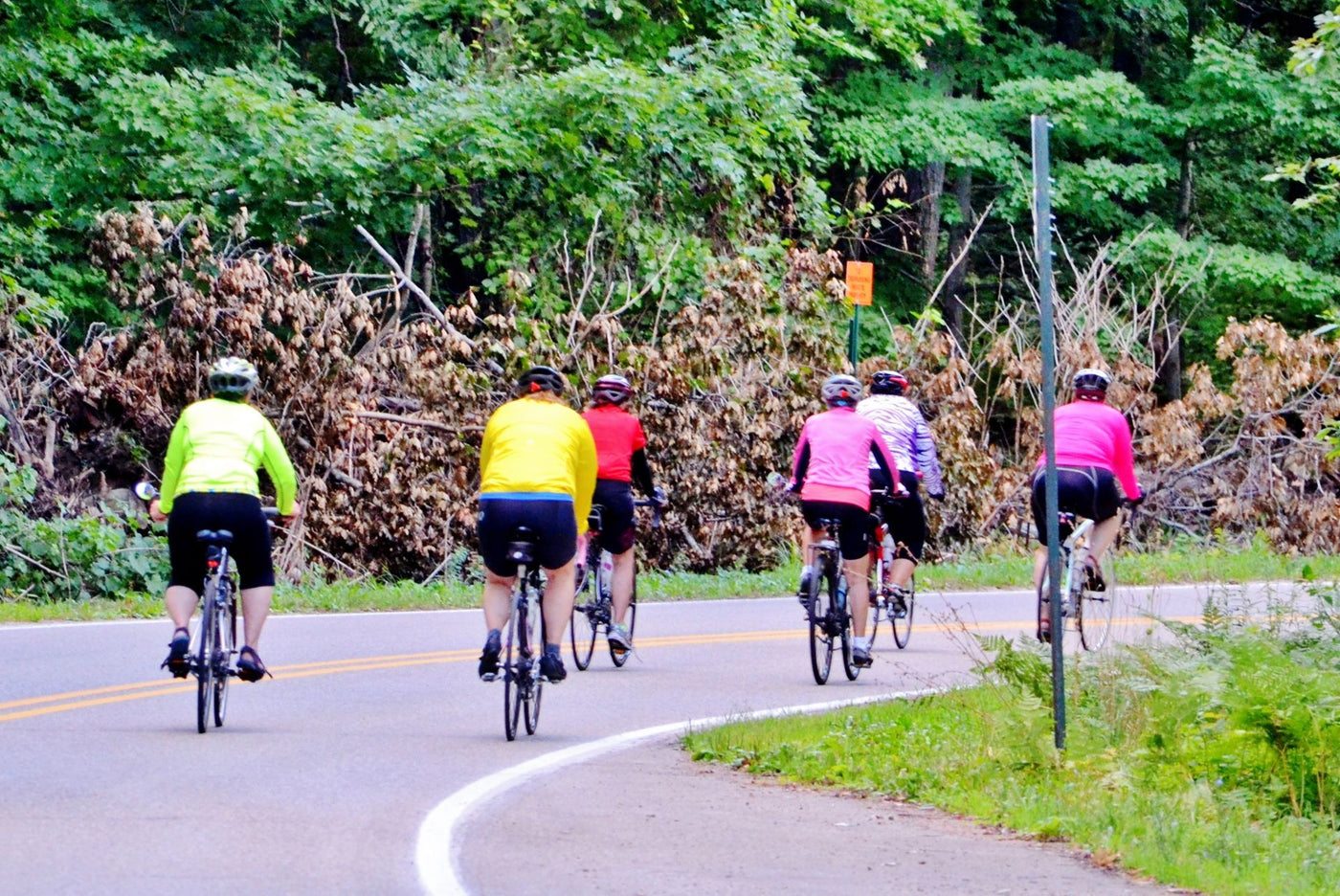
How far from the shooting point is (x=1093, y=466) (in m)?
15.5

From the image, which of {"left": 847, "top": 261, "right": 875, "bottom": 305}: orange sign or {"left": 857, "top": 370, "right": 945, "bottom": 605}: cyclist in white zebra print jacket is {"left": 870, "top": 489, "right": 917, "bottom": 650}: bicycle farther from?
{"left": 847, "top": 261, "right": 875, "bottom": 305}: orange sign

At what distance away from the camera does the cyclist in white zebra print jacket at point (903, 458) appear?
15.6 m

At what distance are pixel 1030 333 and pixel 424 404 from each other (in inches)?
382

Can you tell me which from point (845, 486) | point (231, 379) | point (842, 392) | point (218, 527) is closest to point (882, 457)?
point (845, 486)

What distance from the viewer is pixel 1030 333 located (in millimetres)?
28859

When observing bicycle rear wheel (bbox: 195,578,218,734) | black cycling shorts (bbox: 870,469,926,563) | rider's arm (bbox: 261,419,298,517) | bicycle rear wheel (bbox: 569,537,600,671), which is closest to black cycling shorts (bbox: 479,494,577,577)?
rider's arm (bbox: 261,419,298,517)

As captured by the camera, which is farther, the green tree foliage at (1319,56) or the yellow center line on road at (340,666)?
the green tree foliage at (1319,56)

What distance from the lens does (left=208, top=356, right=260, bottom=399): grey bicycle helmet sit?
11469mm

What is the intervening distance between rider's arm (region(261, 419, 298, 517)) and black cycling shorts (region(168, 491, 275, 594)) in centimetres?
13

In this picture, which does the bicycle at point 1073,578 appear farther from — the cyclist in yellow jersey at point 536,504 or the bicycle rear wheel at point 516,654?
the bicycle rear wheel at point 516,654

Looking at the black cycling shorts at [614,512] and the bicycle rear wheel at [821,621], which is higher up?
the black cycling shorts at [614,512]

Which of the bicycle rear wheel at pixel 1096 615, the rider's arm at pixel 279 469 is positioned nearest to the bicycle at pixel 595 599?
the bicycle rear wheel at pixel 1096 615

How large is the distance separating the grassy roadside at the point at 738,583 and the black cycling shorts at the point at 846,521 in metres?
4.59

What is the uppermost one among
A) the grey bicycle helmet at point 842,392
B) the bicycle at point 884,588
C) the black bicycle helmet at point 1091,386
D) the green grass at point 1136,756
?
the black bicycle helmet at point 1091,386
